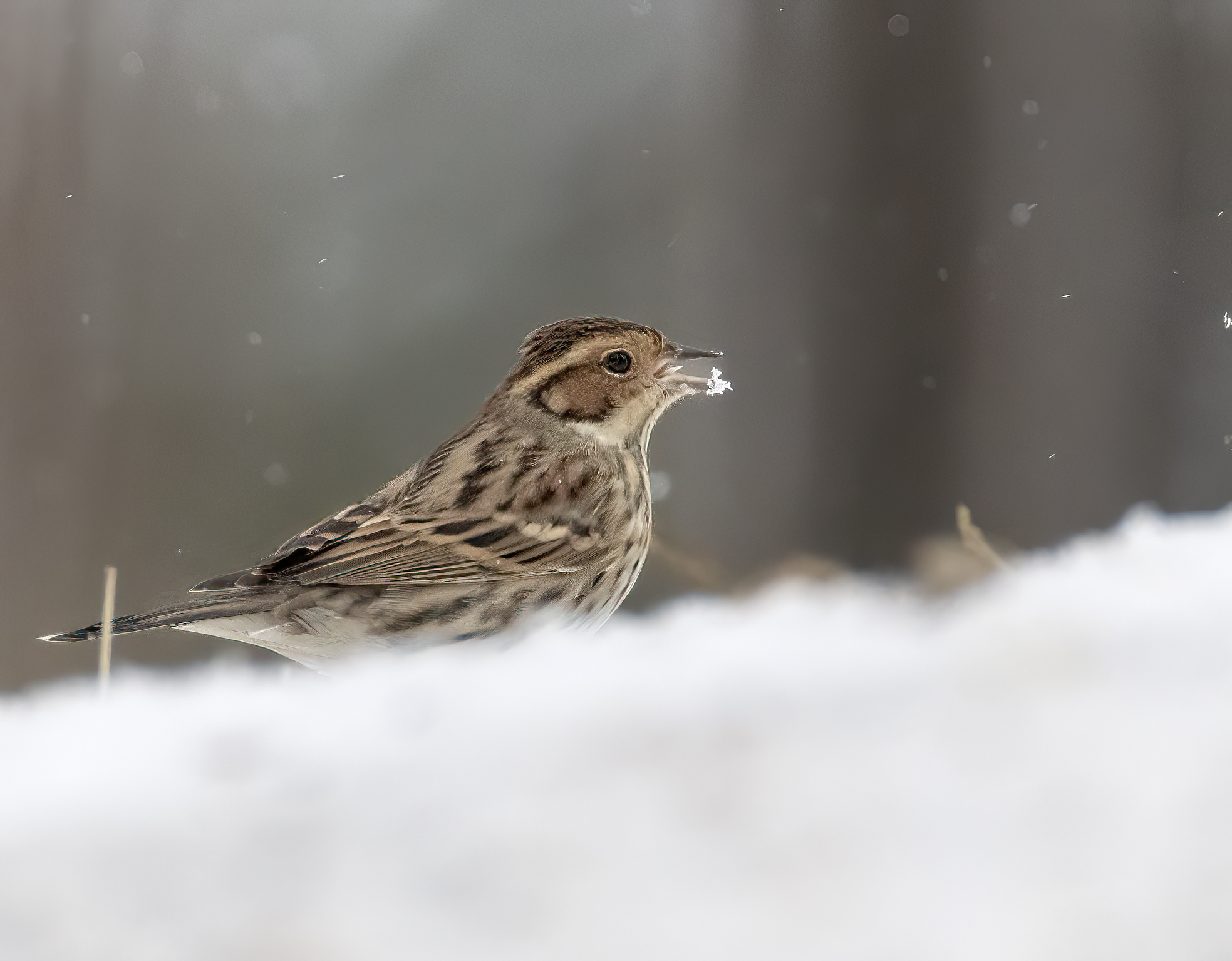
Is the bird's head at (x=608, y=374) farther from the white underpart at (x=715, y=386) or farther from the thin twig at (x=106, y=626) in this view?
the thin twig at (x=106, y=626)

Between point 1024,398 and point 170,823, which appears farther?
point 1024,398

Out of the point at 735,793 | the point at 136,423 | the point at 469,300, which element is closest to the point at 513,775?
the point at 735,793

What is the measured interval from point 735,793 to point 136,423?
60.1 inches

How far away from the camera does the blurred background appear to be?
1.56m

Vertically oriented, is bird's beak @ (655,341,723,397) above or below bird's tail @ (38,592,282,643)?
above

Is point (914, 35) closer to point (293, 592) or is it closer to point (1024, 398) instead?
point (1024, 398)

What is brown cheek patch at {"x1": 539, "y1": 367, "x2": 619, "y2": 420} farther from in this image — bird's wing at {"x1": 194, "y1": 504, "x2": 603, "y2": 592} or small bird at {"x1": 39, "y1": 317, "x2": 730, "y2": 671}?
bird's wing at {"x1": 194, "y1": 504, "x2": 603, "y2": 592}

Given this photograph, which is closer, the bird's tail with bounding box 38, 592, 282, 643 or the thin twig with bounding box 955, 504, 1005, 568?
the bird's tail with bounding box 38, 592, 282, 643

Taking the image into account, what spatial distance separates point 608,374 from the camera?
1192 millimetres

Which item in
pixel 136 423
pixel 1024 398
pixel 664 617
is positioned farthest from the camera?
pixel 136 423

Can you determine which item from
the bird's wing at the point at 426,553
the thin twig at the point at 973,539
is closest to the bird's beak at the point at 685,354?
the bird's wing at the point at 426,553

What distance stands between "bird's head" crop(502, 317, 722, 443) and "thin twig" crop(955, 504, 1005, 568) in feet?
1.38

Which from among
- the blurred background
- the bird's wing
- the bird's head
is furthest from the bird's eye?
the blurred background

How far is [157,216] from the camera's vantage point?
177 centimetres
